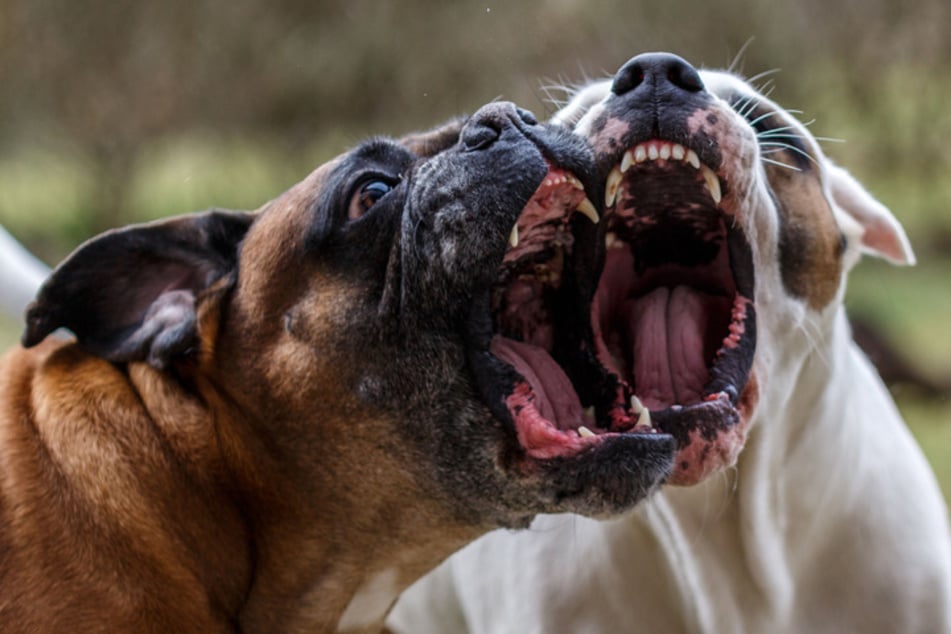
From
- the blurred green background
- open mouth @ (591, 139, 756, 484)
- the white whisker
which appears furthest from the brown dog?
the blurred green background

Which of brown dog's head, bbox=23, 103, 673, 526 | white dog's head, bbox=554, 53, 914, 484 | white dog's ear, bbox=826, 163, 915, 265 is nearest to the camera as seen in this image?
brown dog's head, bbox=23, 103, 673, 526

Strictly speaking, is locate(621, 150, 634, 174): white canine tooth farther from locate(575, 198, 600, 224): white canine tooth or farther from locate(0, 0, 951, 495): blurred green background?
locate(0, 0, 951, 495): blurred green background

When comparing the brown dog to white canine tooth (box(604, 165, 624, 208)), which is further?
white canine tooth (box(604, 165, 624, 208))

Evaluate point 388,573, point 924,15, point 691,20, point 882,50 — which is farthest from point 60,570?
point 924,15

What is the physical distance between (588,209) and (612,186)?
7cm

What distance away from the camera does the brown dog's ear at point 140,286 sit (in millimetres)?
2105

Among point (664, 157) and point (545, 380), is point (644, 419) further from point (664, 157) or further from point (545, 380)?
point (664, 157)

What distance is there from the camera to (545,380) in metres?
2.03

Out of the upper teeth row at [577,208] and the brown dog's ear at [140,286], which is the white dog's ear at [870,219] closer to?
the upper teeth row at [577,208]

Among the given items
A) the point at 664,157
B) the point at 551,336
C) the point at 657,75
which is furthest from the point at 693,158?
the point at 551,336

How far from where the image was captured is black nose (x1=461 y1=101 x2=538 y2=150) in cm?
196

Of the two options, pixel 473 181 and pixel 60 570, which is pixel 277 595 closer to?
pixel 60 570

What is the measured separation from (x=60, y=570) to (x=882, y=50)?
14.3ft

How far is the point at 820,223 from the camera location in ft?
7.13
